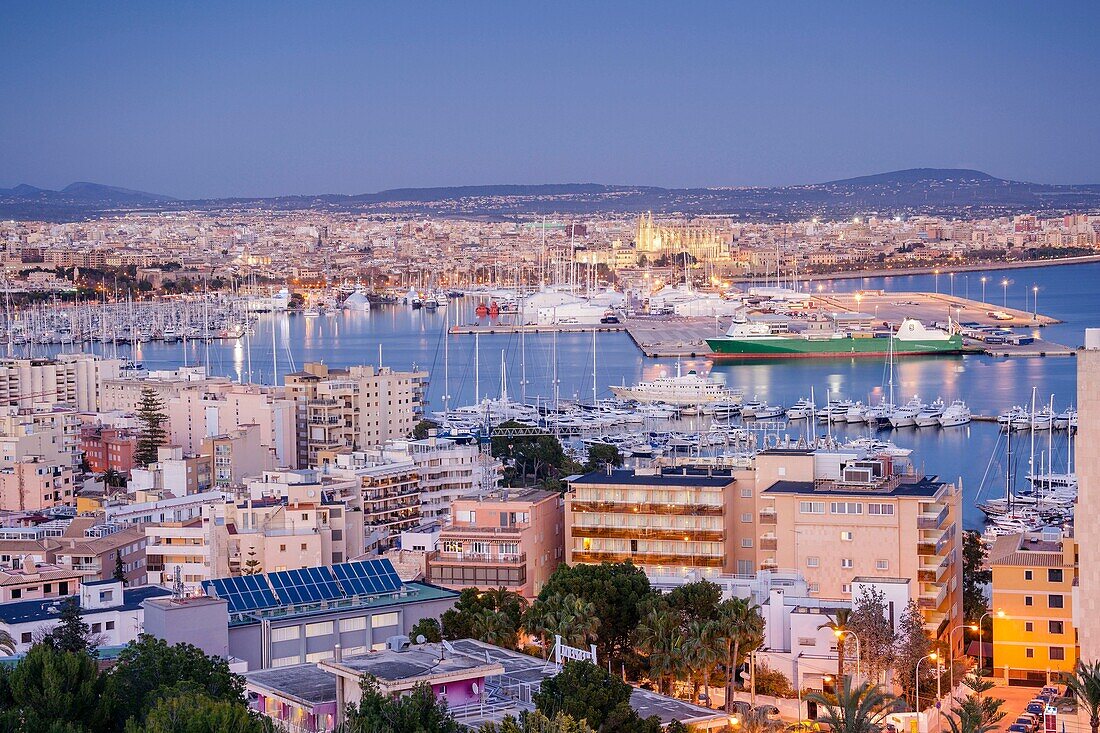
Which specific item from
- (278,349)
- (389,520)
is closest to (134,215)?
(278,349)

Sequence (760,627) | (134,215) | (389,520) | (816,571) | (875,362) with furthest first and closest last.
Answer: (134,215) < (875,362) < (389,520) < (816,571) < (760,627)

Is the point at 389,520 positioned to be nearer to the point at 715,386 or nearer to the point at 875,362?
the point at 715,386

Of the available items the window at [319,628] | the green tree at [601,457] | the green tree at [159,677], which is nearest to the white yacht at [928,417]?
the green tree at [601,457]

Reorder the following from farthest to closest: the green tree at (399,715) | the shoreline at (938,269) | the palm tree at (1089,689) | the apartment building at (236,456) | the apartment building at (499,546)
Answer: the shoreline at (938,269) → the apartment building at (236,456) → the apartment building at (499,546) → the palm tree at (1089,689) → the green tree at (399,715)

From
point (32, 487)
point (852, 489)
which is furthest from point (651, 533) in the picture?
point (32, 487)

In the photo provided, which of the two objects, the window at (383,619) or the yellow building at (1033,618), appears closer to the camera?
the window at (383,619)

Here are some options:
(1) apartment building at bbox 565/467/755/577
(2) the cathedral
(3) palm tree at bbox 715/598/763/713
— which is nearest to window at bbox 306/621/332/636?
(3) palm tree at bbox 715/598/763/713

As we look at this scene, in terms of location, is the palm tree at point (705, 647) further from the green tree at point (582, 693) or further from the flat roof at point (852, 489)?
the flat roof at point (852, 489)
